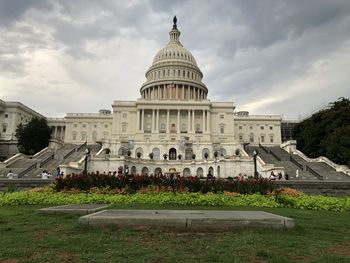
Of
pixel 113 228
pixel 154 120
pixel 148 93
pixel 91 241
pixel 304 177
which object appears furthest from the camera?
pixel 148 93

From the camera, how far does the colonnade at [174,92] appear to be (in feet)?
336

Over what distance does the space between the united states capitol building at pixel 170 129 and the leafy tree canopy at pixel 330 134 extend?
5.58 metres

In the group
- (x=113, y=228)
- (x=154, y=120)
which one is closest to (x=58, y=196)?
(x=113, y=228)

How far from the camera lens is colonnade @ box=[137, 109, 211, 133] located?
86438mm

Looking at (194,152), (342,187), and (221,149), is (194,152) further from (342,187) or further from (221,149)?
(342,187)

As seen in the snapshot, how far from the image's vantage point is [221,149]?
70000mm

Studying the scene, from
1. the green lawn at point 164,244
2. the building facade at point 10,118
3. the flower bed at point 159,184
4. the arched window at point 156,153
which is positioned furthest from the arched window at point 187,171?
the green lawn at point 164,244

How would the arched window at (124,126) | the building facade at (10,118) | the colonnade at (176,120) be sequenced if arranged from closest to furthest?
the colonnade at (176,120) → the building facade at (10,118) → the arched window at (124,126)

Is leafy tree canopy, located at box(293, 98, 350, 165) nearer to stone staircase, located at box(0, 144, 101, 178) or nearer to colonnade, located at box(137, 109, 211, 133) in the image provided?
colonnade, located at box(137, 109, 211, 133)

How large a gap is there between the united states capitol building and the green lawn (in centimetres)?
3750

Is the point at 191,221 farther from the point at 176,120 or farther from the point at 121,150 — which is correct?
the point at 176,120

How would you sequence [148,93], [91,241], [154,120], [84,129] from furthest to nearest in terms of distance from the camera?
1. [148,93]
2. [84,129]
3. [154,120]
4. [91,241]

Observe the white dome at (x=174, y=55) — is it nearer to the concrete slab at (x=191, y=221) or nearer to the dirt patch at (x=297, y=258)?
the concrete slab at (x=191, y=221)

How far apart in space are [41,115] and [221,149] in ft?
218
